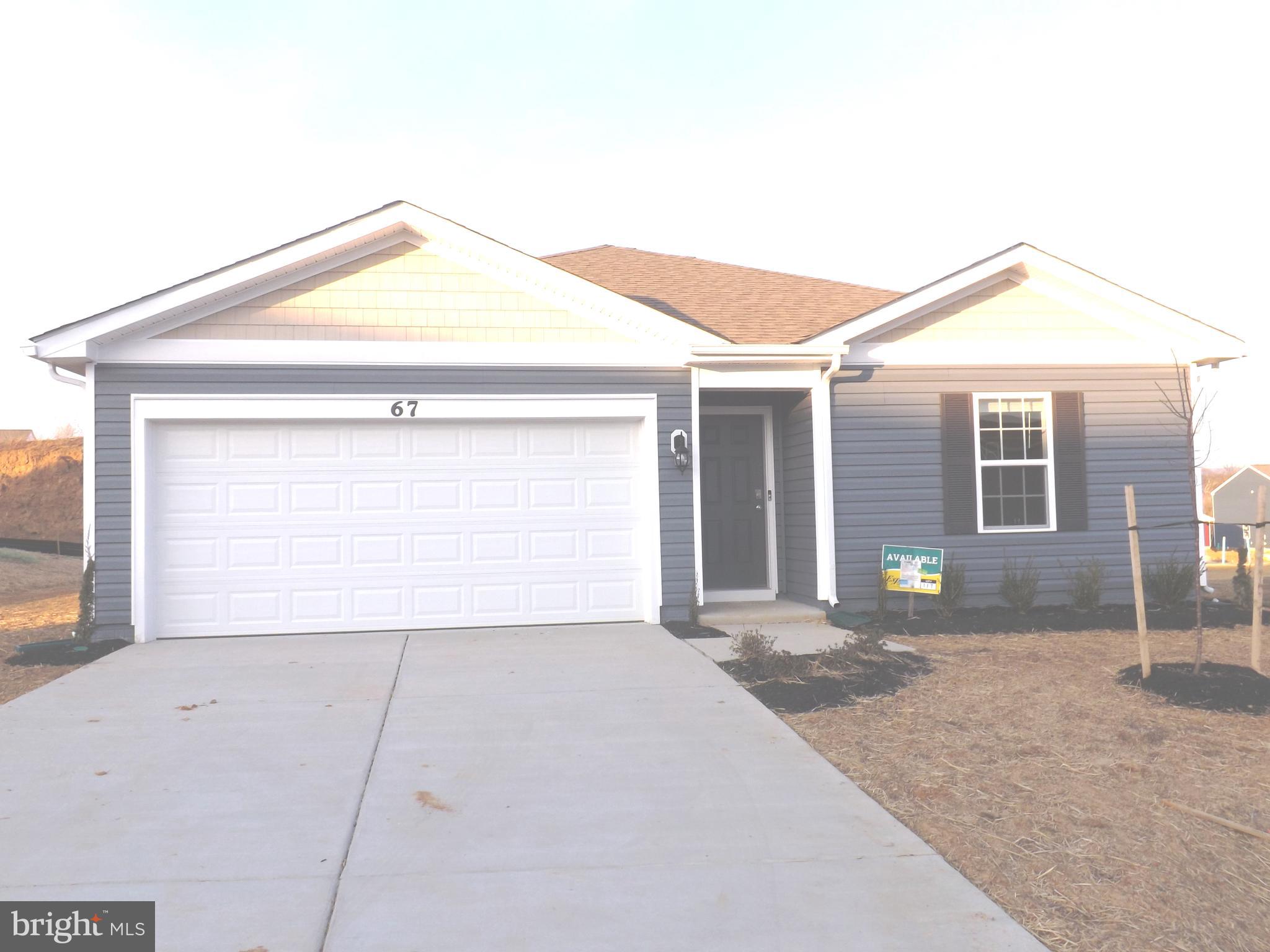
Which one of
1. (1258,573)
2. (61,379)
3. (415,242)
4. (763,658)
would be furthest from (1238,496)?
(61,379)

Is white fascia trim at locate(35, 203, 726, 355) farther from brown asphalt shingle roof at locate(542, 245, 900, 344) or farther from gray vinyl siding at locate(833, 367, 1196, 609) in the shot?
gray vinyl siding at locate(833, 367, 1196, 609)

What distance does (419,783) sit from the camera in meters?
4.48

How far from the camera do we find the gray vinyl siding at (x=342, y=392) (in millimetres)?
8383

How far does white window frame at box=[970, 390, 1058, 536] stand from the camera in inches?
388

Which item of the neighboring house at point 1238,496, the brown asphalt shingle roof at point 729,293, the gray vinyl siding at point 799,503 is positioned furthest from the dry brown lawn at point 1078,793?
the neighboring house at point 1238,496

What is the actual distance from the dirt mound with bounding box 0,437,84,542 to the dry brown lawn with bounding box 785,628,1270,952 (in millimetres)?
21388

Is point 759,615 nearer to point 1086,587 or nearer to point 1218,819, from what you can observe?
point 1086,587

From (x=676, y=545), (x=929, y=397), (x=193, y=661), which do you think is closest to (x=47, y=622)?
(x=193, y=661)

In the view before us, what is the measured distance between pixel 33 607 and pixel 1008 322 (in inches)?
533

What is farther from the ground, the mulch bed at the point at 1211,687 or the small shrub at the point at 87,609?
the small shrub at the point at 87,609

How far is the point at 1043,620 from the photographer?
9078mm

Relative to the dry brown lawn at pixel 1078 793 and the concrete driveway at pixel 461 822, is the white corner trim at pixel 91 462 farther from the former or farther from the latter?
the dry brown lawn at pixel 1078 793

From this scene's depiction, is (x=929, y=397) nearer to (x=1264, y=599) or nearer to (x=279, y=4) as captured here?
(x=1264, y=599)

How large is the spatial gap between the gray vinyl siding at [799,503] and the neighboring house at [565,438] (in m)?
0.05
